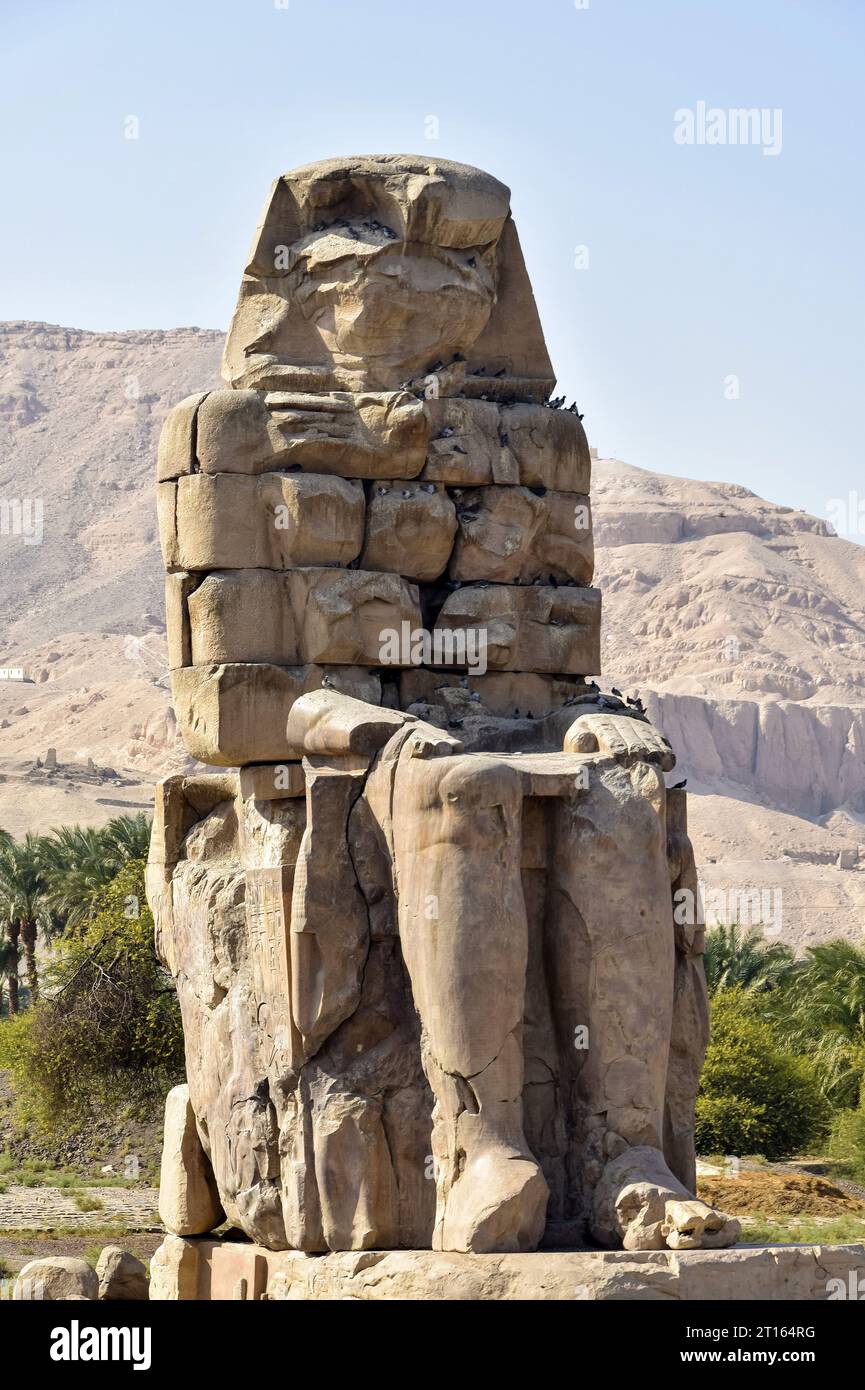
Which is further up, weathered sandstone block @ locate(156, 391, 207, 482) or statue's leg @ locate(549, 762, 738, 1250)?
weathered sandstone block @ locate(156, 391, 207, 482)

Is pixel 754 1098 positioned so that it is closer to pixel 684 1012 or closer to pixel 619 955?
pixel 684 1012

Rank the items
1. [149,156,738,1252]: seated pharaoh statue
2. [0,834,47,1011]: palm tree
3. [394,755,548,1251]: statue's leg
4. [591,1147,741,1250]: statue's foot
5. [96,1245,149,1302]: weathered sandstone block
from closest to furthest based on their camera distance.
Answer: [591,1147,741,1250]: statue's foot, [394,755,548,1251]: statue's leg, [149,156,738,1252]: seated pharaoh statue, [96,1245,149,1302]: weathered sandstone block, [0,834,47,1011]: palm tree

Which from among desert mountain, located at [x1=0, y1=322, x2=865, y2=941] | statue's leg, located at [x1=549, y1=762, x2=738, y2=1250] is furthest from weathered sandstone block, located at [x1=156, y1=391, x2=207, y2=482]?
desert mountain, located at [x1=0, y1=322, x2=865, y2=941]

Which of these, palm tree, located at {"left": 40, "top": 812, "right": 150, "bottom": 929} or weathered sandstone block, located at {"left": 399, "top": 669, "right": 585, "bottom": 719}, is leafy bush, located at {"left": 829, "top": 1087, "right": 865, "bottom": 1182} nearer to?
palm tree, located at {"left": 40, "top": 812, "right": 150, "bottom": 929}

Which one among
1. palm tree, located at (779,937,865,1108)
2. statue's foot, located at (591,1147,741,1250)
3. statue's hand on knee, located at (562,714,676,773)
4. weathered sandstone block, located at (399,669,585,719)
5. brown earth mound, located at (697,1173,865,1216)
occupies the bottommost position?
brown earth mound, located at (697,1173,865,1216)

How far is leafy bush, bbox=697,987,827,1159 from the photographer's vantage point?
22.7 metres

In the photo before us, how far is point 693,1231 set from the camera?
26.0 ft

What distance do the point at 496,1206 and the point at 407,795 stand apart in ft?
5.49

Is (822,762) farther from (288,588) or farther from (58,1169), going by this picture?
(288,588)

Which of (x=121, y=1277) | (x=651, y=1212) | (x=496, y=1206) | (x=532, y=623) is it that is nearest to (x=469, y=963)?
(x=496, y=1206)

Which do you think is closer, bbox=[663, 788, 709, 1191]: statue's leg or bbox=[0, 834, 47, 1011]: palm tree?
bbox=[663, 788, 709, 1191]: statue's leg

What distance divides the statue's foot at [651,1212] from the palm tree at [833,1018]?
1493 cm

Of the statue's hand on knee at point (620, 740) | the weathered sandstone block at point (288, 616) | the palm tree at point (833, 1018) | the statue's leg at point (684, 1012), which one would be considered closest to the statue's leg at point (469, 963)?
the statue's hand on knee at point (620, 740)

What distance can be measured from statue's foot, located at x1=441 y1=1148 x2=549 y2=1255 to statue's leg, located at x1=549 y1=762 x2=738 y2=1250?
1.24 ft
